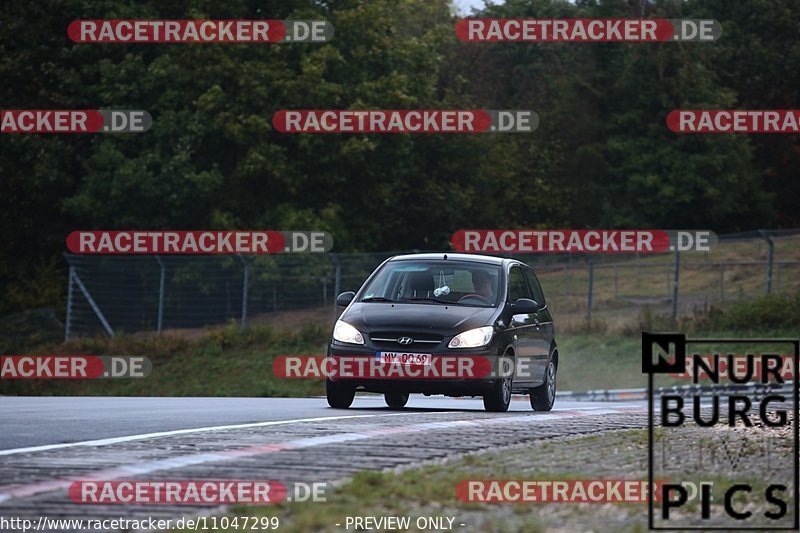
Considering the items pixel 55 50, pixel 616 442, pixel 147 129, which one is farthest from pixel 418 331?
pixel 55 50

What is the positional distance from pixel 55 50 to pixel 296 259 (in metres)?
15.8

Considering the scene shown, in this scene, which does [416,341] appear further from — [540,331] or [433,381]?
[540,331]

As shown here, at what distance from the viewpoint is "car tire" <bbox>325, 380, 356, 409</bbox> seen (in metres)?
16.4

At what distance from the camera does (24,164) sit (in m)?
50.8

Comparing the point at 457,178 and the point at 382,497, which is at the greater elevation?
Answer: the point at 457,178

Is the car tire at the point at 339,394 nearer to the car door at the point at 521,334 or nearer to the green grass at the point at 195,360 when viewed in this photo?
the car door at the point at 521,334

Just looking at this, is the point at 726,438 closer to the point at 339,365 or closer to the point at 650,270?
the point at 339,365

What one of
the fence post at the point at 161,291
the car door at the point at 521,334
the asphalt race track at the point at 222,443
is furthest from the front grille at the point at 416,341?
the fence post at the point at 161,291

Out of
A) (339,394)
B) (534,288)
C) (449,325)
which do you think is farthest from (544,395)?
(339,394)

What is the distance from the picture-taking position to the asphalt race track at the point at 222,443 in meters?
9.20

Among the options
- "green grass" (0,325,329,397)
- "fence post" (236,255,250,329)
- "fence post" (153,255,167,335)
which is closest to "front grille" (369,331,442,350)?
"green grass" (0,325,329,397)

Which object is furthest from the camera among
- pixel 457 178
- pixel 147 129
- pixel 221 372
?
pixel 457 178

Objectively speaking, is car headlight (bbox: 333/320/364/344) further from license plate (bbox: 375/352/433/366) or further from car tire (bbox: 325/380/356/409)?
car tire (bbox: 325/380/356/409)

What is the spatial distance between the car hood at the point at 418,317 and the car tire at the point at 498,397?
2.23 ft
